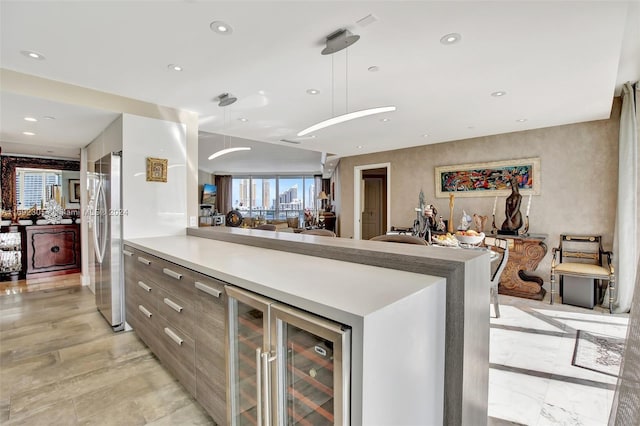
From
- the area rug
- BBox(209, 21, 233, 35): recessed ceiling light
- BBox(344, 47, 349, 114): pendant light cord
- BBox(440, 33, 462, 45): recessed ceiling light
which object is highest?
BBox(440, 33, 462, 45): recessed ceiling light

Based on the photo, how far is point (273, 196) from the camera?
13367 millimetres

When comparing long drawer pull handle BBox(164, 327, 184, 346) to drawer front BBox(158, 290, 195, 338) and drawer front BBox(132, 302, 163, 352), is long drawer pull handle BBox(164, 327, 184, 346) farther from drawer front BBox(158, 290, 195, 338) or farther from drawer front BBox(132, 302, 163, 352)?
drawer front BBox(132, 302, 163, 352)

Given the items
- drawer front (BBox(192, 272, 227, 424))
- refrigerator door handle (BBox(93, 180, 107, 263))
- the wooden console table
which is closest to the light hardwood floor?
drawer front (BBox(192, 272, 227, 424))

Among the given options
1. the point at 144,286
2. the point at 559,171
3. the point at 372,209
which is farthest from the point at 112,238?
the point at 372,209

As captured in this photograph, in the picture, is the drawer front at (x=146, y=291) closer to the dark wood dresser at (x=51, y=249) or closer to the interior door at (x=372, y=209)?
the dark wood dresser at (x=51, y=249)

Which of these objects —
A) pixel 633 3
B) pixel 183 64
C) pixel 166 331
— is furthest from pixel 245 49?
pixel 633 3

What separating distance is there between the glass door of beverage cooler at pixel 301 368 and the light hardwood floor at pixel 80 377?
3.06 feet

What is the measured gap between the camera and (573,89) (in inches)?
117

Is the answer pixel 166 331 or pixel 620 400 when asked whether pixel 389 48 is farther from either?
pixel 166 331

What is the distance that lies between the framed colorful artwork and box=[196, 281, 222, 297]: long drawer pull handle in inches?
193

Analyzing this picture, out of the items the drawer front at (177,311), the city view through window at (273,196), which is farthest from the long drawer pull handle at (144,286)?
the city view through window at (273,196)

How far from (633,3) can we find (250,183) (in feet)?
41.4

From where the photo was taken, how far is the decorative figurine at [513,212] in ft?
14.8

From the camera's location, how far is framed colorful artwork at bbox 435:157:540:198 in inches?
181
